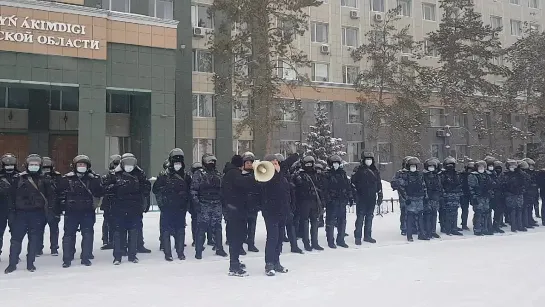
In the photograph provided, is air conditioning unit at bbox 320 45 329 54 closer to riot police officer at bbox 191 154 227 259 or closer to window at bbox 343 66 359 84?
window at bbox 343 66 359 84

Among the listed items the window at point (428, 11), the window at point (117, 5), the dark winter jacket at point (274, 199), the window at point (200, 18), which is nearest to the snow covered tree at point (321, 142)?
the window at point (200, 18)

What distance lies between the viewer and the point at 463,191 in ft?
47.4

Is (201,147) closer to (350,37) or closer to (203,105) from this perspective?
(203,105)

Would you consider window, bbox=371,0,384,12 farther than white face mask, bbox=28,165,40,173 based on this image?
Yes

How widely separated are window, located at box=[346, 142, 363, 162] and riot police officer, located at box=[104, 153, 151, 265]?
91.8 feet

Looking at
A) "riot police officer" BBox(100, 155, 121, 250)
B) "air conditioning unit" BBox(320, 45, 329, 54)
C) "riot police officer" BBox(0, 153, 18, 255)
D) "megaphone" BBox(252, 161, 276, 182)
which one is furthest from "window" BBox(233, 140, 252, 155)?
"megaphone" BBox(252, 161, 276, 182)

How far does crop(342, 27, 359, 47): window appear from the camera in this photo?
37.7 meters

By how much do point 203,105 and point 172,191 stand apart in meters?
21.6

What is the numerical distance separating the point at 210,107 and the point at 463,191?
1992 cm

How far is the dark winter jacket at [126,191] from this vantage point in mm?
9664

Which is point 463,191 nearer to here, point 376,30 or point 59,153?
point 376,30

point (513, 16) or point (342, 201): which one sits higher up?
point (513, 16)

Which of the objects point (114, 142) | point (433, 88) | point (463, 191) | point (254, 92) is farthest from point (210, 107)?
point (463, 191)

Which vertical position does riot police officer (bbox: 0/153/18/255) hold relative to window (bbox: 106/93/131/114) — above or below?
below
